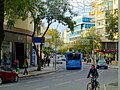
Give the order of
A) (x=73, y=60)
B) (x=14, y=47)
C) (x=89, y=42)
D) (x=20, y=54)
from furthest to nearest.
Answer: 1. (x=89, y=42)
2. (x=73, y=60)
3. (x=20, y=54)
4. (x=14, y=47)

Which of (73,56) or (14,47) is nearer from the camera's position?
(14,47)

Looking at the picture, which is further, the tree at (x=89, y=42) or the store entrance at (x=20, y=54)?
the tree at (x=89, y=42)

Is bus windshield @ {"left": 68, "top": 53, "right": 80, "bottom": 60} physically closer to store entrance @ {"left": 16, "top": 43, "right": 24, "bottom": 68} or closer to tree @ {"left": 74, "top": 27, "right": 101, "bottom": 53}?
store entrance @ {"left": 16, "top": 43, "right": 24, "bottom": 68}

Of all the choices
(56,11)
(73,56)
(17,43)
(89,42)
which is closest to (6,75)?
(56,11)

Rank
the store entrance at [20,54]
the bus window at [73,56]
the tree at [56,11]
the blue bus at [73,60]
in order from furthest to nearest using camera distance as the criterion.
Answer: the bus window at [73,56] → the blue bus at [73,60] → the store entrance at [20,54] → the tree at [56,11]

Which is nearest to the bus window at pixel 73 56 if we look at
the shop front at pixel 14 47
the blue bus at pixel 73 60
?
the blue bus at pixel 73 60

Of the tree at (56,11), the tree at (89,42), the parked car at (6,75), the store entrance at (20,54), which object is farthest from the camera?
the tree at (89,42)

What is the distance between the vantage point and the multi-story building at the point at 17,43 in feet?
149

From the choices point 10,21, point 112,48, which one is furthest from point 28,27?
point 112,48

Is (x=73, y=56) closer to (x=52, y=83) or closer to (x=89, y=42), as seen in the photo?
(x=52, y=83)

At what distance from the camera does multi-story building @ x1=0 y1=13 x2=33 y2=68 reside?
4534 cm

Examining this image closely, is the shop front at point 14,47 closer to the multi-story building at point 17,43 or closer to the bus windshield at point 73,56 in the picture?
the multi-story building at point 17,43

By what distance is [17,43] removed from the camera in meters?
Result: 50.2

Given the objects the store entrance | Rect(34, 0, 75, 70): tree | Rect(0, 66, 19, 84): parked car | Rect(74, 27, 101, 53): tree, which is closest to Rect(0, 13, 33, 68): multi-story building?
the store entrance
